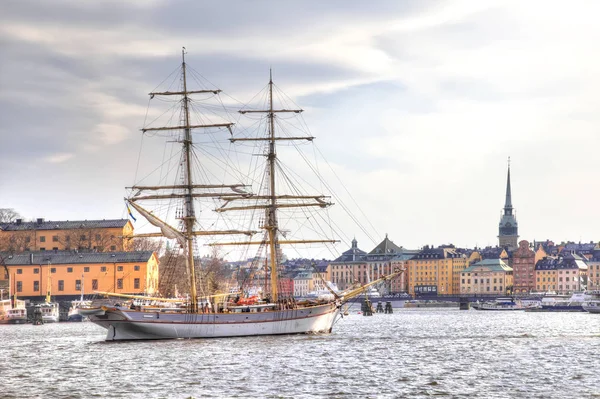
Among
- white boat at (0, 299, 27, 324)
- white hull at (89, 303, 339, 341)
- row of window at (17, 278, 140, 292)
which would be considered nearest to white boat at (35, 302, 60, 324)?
white boat at (0, 299, 27, 324)

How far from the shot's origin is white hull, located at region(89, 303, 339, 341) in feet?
299

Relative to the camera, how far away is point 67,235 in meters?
192

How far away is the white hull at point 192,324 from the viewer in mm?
91125

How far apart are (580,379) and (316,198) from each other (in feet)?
158

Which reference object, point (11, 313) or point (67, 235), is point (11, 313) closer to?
point (11, 313)

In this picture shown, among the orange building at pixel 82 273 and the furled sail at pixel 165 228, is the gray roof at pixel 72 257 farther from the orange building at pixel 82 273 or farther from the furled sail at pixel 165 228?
the furled sail at pixel 165 228

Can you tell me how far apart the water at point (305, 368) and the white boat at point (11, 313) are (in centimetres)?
5631

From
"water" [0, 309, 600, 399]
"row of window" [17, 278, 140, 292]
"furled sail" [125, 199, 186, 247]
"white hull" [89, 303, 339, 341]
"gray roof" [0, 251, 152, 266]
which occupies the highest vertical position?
"furled sail" [125, 199, 186, 247]

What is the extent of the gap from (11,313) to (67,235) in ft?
131

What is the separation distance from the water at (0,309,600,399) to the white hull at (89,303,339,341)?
1.80 meters

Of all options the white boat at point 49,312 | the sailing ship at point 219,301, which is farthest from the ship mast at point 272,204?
the white boat at point 49,312

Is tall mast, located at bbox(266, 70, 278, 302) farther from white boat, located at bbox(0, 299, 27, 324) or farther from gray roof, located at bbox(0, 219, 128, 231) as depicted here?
gray roof, located at bbox(0, 219, 128, 231)

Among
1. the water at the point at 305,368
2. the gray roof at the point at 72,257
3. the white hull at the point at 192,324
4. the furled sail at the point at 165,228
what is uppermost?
the furled sail at the point at 165,228

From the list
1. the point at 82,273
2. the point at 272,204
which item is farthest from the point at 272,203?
the point at 82,273
